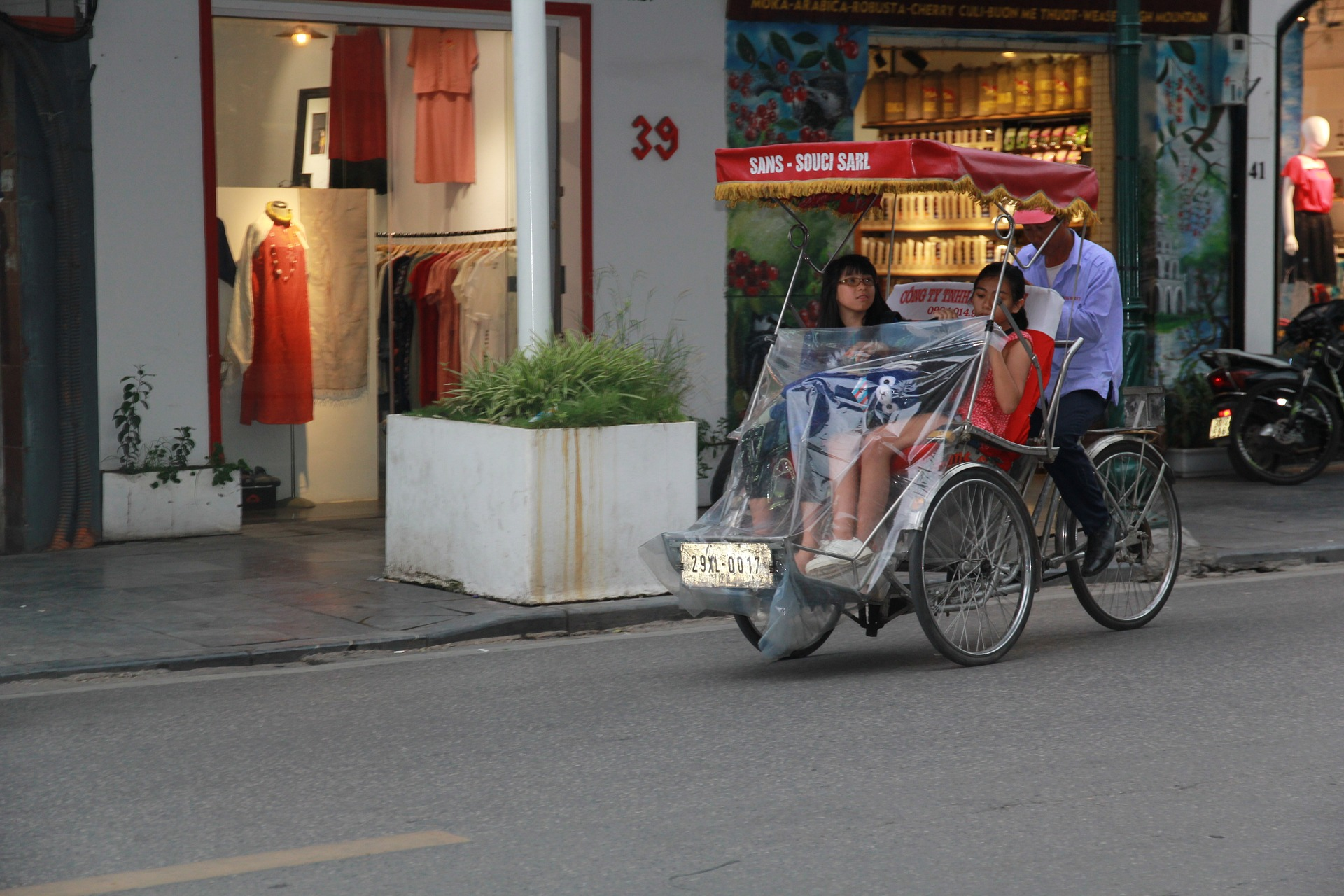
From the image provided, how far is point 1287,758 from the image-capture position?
545 centimetres

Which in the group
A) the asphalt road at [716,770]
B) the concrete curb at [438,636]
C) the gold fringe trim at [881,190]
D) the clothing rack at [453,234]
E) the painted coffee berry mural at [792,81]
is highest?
the painted coffee berry mural at [792,81]

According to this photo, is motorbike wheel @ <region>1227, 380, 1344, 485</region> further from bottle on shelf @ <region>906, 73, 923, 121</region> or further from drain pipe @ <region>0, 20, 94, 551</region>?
drain pipe @ <region>0, 20, 94, 551</region>

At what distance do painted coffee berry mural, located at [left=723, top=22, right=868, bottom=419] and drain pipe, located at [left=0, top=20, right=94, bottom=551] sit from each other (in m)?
4.80

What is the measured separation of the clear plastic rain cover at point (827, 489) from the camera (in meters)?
6.47

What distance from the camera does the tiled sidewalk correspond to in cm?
754

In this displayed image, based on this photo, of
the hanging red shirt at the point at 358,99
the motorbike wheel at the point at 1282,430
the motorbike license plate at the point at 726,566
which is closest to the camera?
the motorbike license plate at the point at 726,566

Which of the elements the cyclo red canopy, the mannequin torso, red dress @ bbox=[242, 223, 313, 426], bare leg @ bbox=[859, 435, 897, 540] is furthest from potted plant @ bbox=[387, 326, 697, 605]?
the mannequin torso

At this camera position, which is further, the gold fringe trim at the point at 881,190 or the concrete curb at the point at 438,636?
the concrete curb at the point at 438,636

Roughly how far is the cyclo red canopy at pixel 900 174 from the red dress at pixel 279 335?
555cm

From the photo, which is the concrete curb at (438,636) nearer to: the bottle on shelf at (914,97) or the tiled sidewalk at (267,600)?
the tiled sidewalk at (267,600)

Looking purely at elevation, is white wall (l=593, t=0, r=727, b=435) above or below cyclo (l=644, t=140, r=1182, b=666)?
above

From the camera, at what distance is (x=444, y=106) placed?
1255 cm

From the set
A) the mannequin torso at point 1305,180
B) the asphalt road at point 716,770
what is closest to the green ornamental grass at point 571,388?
the asphalt road at point 716,770

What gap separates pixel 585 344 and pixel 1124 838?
484 centimetres
